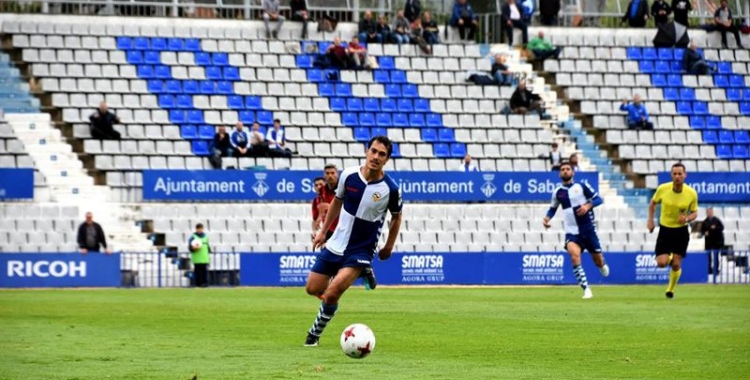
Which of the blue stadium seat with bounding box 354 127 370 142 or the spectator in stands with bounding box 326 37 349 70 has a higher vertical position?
the spectator in stands with bounding box 326 37 349 70

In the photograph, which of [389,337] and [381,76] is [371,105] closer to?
[381,76]

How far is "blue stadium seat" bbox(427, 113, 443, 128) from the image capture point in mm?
39219

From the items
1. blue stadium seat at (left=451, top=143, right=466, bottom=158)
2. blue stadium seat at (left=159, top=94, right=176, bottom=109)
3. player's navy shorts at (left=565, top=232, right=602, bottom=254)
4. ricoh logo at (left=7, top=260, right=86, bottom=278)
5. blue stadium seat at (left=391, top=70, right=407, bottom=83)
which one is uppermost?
blue stadium seat at (left=391, top=70, right=407, bottom=83)

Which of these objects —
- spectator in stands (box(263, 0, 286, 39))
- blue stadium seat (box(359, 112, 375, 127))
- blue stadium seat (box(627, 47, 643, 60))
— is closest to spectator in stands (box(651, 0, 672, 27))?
blue stadium seat (box(627, 47, 643, 60))

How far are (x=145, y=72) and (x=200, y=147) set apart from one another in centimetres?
319

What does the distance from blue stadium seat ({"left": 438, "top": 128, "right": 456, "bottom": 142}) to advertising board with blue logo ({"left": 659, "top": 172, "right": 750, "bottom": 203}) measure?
19.0ft

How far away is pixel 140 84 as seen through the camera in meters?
37.4

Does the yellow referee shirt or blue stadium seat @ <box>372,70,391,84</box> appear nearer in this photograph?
the yellow referee shirt

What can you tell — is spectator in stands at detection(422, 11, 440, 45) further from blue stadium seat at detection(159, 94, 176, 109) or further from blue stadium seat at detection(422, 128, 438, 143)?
blue stadium seat at detection(159, 94, 176, 109)

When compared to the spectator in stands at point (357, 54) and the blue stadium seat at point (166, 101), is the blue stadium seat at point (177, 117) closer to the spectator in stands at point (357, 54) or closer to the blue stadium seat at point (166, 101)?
the blue stadium seat at point (166, 101)

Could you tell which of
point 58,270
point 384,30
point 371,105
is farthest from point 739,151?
point 58,270

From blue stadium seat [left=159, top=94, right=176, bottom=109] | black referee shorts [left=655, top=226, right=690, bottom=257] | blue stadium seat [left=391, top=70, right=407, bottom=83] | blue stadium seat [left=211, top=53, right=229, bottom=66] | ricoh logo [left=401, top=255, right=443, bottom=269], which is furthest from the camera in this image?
blue stadium seat [left=391, top=70, right=407, bottom=83]

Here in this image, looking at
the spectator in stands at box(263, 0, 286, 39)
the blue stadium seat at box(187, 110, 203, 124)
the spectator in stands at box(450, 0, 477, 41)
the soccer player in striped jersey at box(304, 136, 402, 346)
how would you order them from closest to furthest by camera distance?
1. the soccer player in striped jersey at box(304, 136, 402, 346)
2. the blue stadium seat at box(187, 110, 203, 124)
3. the spectator in stands at box(263, 0, 286, 39)
4. the spectator in stands at box(450, 0, 477, 41)

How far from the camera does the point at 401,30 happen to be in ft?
136
